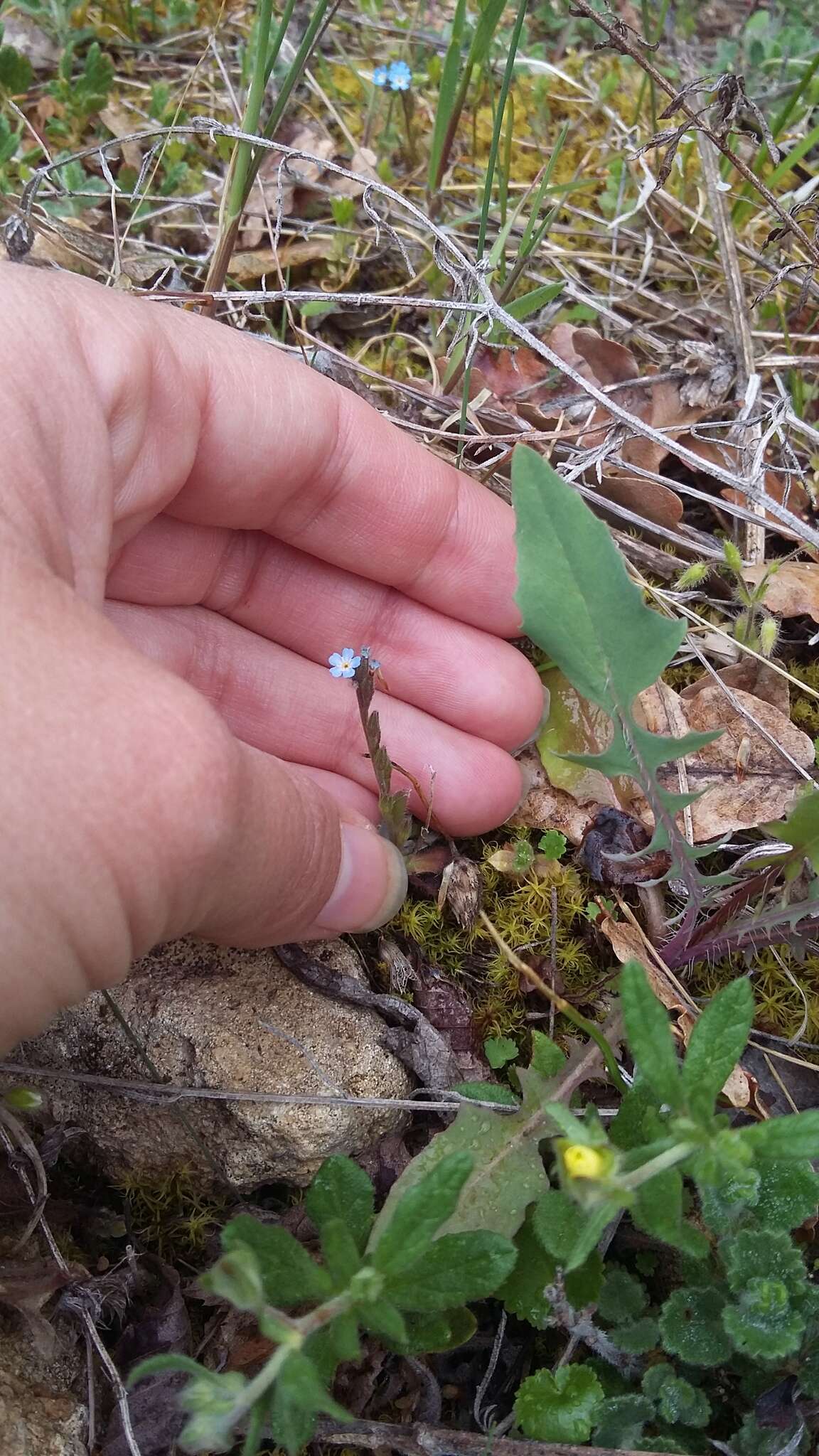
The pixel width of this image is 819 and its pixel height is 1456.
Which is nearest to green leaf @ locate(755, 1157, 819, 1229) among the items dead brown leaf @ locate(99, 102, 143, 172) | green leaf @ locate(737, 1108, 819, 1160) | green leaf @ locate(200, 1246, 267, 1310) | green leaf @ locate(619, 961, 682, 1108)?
green leaf @ locate(737, 1108, 819, 1160)

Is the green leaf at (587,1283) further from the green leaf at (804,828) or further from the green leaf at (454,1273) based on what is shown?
the green leaf at (804,828)

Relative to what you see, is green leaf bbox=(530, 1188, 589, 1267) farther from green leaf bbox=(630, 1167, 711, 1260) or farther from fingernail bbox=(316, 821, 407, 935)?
fingernail bbox=(316, 821, 407, 935)

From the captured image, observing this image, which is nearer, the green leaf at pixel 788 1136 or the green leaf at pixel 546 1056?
the green leaf at pixel 788 1136

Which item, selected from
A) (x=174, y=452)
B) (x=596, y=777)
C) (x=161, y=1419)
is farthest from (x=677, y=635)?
(x=161, y=1419)

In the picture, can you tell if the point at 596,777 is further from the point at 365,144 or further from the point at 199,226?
the point at 365,144

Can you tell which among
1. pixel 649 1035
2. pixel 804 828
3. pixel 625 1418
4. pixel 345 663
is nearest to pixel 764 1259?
pixel 625 1418

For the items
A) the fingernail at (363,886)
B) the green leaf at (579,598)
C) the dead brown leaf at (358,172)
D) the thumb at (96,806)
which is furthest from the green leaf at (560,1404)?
the dead brown leaf at (358,172)

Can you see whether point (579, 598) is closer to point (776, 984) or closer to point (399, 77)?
point (776, 984)
